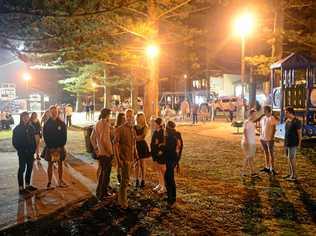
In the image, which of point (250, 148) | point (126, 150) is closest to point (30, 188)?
point (126, 150)

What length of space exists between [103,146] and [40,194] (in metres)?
2.02

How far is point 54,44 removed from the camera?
1177 centimetres

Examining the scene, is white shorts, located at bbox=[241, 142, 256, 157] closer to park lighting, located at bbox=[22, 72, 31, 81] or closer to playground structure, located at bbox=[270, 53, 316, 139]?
playground structure, located at bbox=[270, 53, 316, 139]

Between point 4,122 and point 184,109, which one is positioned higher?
point 184,109

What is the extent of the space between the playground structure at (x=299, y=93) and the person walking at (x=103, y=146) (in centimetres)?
1124

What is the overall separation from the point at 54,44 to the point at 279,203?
746cm

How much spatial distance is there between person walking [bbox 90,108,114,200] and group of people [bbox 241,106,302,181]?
3922mm

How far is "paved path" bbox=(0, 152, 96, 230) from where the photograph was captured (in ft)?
25.1

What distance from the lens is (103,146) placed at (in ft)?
27.5

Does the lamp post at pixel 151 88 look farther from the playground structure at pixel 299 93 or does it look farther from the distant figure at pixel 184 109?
the distant figure at pixel 184 109

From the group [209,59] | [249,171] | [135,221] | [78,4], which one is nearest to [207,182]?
[249,171]

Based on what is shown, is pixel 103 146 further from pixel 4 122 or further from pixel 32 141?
pixel 4 122

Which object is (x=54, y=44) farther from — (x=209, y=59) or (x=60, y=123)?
(x=209, y=59)

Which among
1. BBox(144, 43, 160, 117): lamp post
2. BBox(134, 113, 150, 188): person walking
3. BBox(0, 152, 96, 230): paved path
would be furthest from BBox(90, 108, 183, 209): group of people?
BBox(144, 43, 160, 117): lamp post
